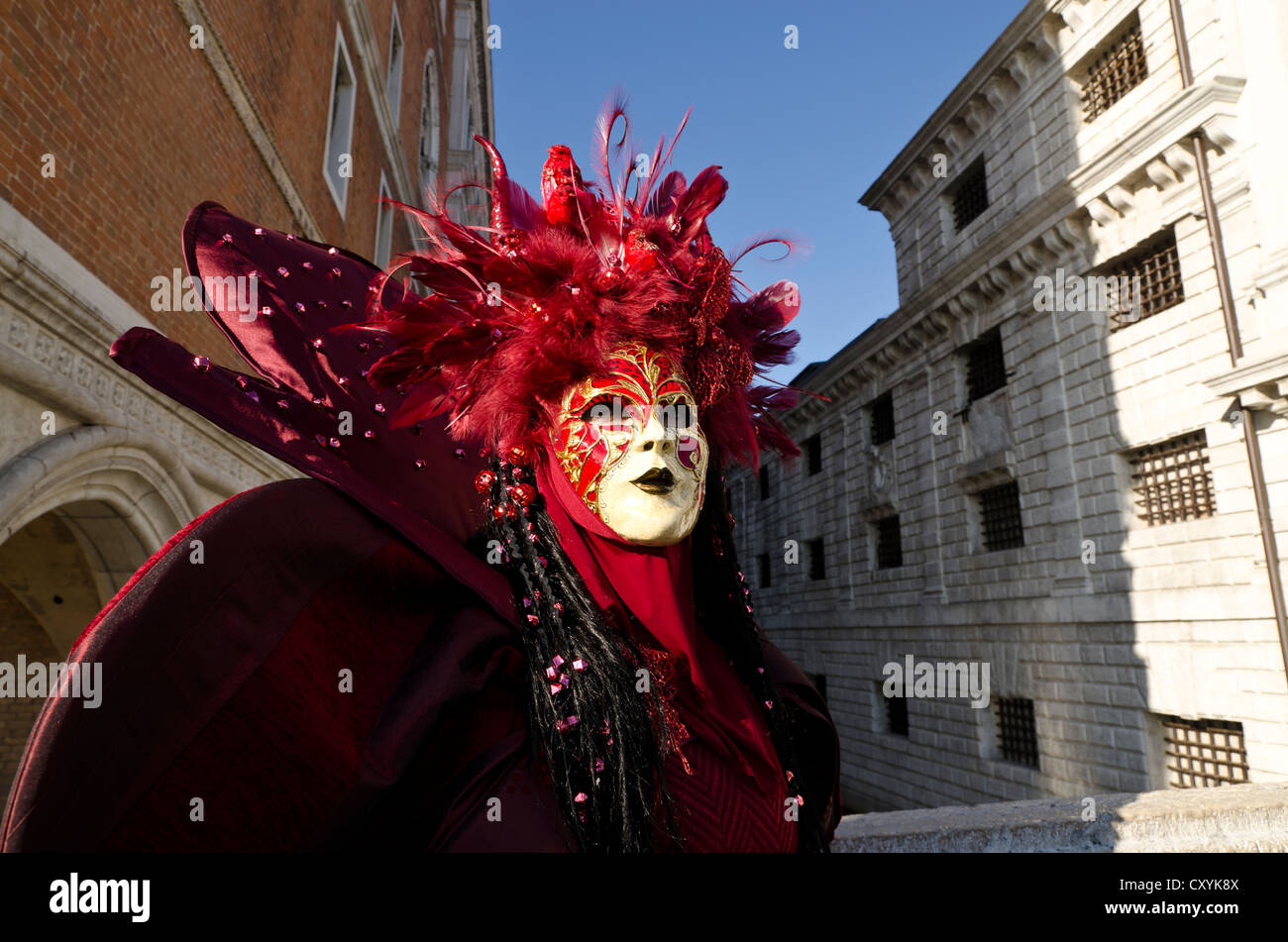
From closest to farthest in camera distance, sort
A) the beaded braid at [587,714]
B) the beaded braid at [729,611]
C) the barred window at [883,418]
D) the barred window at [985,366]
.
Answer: the beaded braid at [587,714]
the beaded braid at [729,611]
the barred window at [985,366]
the barred window at [883,418]

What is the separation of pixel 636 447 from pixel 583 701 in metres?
0.53

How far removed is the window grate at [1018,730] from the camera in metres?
13.9

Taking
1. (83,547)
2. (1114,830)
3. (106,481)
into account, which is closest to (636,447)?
(1114,830)

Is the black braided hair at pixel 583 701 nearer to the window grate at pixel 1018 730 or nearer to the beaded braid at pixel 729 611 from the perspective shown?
the beaded braid at pixel 729 611

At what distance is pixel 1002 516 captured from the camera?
50.0 ft

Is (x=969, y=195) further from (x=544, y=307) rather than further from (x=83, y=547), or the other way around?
(x=544, y=307)

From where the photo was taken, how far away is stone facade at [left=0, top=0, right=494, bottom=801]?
15.9ft

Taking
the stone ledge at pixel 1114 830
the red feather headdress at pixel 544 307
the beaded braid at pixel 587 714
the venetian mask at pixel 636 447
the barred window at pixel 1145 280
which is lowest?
the stone ledge at pixel 1114 830

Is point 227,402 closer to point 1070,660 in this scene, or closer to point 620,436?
point 620,436

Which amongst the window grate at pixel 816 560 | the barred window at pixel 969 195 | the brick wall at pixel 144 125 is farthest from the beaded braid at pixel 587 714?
the window grate at pixel 816 560

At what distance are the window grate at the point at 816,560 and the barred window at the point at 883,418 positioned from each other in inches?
167
